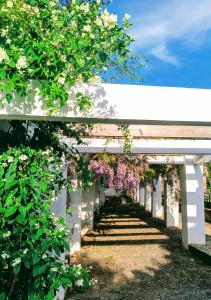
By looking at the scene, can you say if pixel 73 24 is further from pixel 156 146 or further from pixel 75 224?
pixel 75 224

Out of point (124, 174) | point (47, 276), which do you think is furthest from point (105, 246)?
point (47, 276)

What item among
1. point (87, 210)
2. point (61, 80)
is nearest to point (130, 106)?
point (61, 80)

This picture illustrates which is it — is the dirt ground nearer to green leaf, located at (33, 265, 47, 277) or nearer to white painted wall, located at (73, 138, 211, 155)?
white painted wall, located at (73, 138, 211, 155)

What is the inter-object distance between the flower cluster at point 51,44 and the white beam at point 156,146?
4.56 m

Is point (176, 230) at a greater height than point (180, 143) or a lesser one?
lesser

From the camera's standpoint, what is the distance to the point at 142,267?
7676mm

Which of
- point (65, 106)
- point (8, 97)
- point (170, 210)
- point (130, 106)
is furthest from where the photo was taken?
point (170, 210)

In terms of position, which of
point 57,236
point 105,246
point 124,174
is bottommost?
point 105,246

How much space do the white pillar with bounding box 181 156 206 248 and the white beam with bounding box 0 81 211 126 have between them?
7195 millimetres

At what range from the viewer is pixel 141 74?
417 centimetres

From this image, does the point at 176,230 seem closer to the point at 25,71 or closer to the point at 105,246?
the point at 105,246

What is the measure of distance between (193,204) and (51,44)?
839cm

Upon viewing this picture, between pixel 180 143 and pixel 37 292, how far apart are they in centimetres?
565

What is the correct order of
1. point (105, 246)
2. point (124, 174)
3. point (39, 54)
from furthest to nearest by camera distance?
1. point (105, 246)
2. point (124, 174)
3. point (39, 54)
